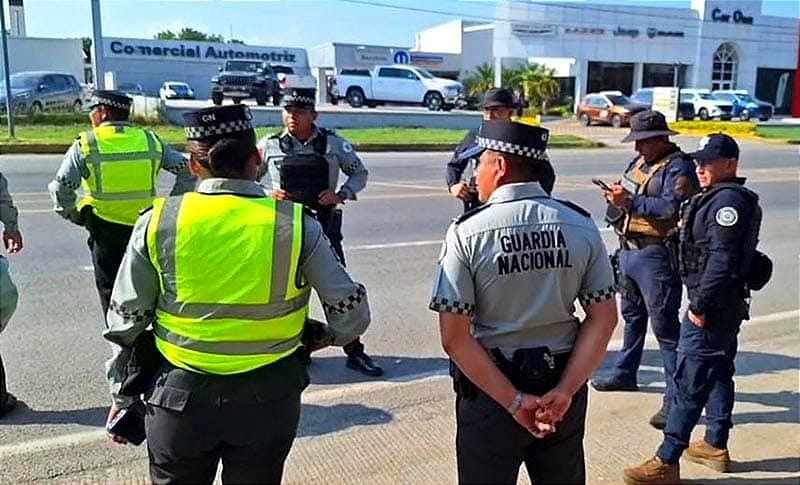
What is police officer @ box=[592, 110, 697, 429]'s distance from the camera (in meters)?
4.39

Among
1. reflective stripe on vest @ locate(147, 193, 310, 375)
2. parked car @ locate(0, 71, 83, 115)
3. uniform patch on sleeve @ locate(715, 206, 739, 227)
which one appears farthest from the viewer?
parked car @ locate(0, 71, 83, 115)

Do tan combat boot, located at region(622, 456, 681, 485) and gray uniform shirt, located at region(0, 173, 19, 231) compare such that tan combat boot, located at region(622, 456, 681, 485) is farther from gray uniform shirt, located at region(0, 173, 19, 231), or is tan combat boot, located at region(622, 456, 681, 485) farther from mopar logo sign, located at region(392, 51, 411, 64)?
mopar logo sign, located at region(392, 51, 411, 64)

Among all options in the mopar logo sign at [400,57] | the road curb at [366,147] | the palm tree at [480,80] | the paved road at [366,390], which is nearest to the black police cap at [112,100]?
the paved road at [366,390]

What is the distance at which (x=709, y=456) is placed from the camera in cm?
389

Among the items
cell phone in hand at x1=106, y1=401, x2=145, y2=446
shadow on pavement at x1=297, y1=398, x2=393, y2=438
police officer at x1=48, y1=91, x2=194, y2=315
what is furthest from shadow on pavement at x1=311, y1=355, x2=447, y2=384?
cell phone in hand at x1=106, y1=401, x2=145, y2=446

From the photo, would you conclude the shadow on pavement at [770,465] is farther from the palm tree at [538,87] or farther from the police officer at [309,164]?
the palm tree at [538,87]

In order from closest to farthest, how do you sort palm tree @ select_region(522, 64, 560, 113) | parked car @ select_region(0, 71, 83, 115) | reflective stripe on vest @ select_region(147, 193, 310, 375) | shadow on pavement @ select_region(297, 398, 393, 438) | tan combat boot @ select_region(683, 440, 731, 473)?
reflective stripe on vest @ select_region(147, 193, 310, 375)
tan combat boot @ select_region(683, 440, 731, 473)
shadow on pavement @ select_region(297, 398, 393, 438)
parked car @ select_region(0, 71, 83, 115)
palm tree @ select_region(522, 64, 560, 113)

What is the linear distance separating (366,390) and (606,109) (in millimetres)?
34866

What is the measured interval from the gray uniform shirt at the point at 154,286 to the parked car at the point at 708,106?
42.2 m

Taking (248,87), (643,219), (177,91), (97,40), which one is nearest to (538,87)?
(248,87)

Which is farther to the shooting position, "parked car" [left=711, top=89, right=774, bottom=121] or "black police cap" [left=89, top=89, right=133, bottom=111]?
"parked car" [left=711, top=89, right=774, bottom=121]

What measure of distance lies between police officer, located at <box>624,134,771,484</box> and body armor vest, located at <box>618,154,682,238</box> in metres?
0.60

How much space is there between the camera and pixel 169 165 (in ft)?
16.1

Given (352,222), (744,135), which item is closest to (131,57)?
(744,135)
